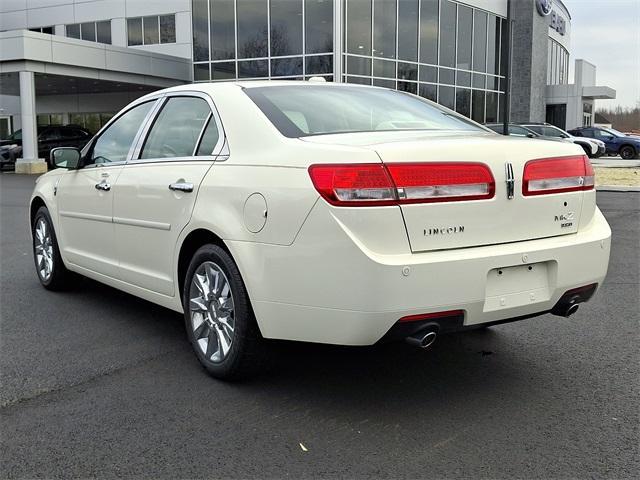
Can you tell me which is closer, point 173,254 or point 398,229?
point 398,229

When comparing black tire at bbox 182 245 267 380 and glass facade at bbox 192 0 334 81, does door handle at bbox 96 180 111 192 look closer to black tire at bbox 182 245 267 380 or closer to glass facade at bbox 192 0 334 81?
black tire at bbox 182 245 267 380

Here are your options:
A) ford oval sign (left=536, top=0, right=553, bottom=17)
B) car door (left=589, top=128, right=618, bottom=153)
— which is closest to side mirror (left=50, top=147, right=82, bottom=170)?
car door (left=589, top=128, right=618, bottom=153)

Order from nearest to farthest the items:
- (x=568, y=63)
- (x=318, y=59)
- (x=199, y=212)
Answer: (x=199, y=212), (x=318, y=59), (x=568, y=63)

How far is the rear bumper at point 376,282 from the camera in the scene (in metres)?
3.03

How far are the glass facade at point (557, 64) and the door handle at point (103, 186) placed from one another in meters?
45.1

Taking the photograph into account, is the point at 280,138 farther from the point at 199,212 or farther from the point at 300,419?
the point at 300,419

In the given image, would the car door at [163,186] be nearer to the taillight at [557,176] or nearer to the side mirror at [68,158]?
the side mirror at [68,158]

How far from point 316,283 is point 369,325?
0.31m

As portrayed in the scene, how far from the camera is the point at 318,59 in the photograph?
26.1m

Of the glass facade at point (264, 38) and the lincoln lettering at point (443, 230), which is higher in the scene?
the glass facade at point (264, 38)

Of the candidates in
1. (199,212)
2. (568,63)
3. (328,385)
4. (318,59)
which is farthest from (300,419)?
(568,63)

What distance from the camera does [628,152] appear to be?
32.6m

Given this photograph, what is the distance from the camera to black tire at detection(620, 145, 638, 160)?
3238cm

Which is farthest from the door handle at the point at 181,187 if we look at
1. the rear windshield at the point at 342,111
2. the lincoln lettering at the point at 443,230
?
the lincoln lettering at the point at 443,230
